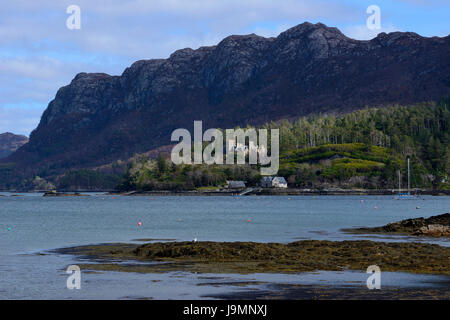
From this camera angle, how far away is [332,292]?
32.2 metres

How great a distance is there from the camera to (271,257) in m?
46.2

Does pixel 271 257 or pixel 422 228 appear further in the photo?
pixel 422 228

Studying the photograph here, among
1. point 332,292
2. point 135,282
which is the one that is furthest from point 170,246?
point 332,292

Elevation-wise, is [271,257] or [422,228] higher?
[422,228]

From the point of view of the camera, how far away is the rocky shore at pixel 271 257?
41469 mm

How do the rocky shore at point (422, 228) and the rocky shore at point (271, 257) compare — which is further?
the rocky shore at point (422, 228)

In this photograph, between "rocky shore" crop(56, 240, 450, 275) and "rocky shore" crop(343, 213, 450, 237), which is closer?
"rocky shore" crop(56, 240, 450, 275)

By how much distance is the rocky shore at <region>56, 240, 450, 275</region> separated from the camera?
41.5 metres

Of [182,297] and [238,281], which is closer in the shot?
[182,297]
